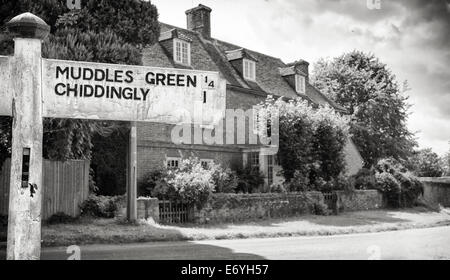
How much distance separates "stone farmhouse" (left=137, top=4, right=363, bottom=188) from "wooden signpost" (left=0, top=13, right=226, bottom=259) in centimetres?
1500

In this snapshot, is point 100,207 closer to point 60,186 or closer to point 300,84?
point 60,186

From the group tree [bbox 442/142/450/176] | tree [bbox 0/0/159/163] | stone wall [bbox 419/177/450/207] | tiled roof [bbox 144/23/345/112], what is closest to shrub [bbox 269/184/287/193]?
tiled roof [bbox 144/23/345/112]

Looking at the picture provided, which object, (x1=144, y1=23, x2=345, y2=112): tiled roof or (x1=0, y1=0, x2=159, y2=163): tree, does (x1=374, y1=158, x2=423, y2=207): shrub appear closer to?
(x1=144, y1=23, x2=345, y2=112): tiled roof

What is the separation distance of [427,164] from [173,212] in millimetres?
55067

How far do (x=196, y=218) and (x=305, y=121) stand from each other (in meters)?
8.94

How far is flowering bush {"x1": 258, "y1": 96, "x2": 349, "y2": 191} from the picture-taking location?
22062 mm

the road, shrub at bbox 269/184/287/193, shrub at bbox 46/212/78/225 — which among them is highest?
shrub at bbox 269/184/287/193

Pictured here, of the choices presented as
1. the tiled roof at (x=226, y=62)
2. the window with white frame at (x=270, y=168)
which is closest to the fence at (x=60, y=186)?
the tiled roof at (x=226, y=62)

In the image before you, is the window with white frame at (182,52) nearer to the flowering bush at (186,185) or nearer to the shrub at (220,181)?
the shrub at (220,181)

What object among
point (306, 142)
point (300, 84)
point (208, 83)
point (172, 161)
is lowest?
point (172, 161)

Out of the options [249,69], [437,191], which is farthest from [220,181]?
[437,191]

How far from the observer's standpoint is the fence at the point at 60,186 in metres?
13.9

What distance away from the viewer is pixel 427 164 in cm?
6175
